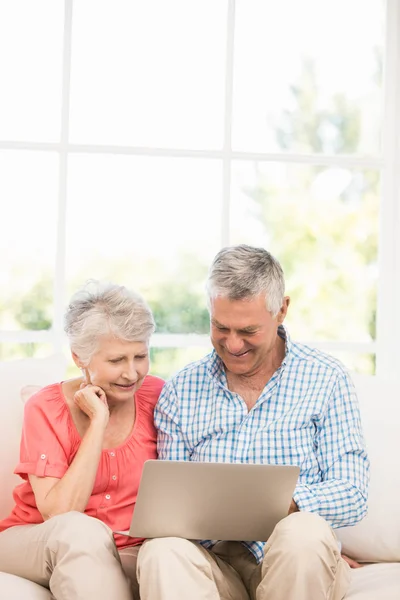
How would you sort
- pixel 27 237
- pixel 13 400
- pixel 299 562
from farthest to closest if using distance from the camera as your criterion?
1. pixel 27 237
2. pixel 13 400
3. pixel 299 562

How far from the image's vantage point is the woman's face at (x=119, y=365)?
7.55 ft

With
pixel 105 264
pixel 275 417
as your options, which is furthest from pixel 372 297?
pixel 275 417

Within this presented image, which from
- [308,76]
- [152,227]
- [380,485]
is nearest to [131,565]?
[380,485]

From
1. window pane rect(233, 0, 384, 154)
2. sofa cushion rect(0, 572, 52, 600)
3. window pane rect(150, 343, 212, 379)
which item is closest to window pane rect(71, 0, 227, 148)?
window pane rect(233, 0, 384, 154)

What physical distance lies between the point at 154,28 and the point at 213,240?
92 centimetres

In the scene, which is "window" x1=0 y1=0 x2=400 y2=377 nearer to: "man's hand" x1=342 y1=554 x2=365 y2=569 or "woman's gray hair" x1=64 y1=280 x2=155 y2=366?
"woman's gray hair" x1=64 y1=280 x2=155 y2=366

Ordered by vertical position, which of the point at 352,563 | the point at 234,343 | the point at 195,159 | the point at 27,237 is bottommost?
the point at 352,563

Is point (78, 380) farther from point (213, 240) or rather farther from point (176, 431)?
point (213, 240)

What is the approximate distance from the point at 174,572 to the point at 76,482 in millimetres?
403

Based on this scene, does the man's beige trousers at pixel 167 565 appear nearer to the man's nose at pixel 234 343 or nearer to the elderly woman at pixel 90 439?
the elderly woman at pixel 90 439

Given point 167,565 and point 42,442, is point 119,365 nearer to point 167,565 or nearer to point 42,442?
point 42,442

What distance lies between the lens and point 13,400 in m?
2.50

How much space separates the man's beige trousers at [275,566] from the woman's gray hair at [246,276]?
61cm

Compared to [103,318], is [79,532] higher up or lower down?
lower down
